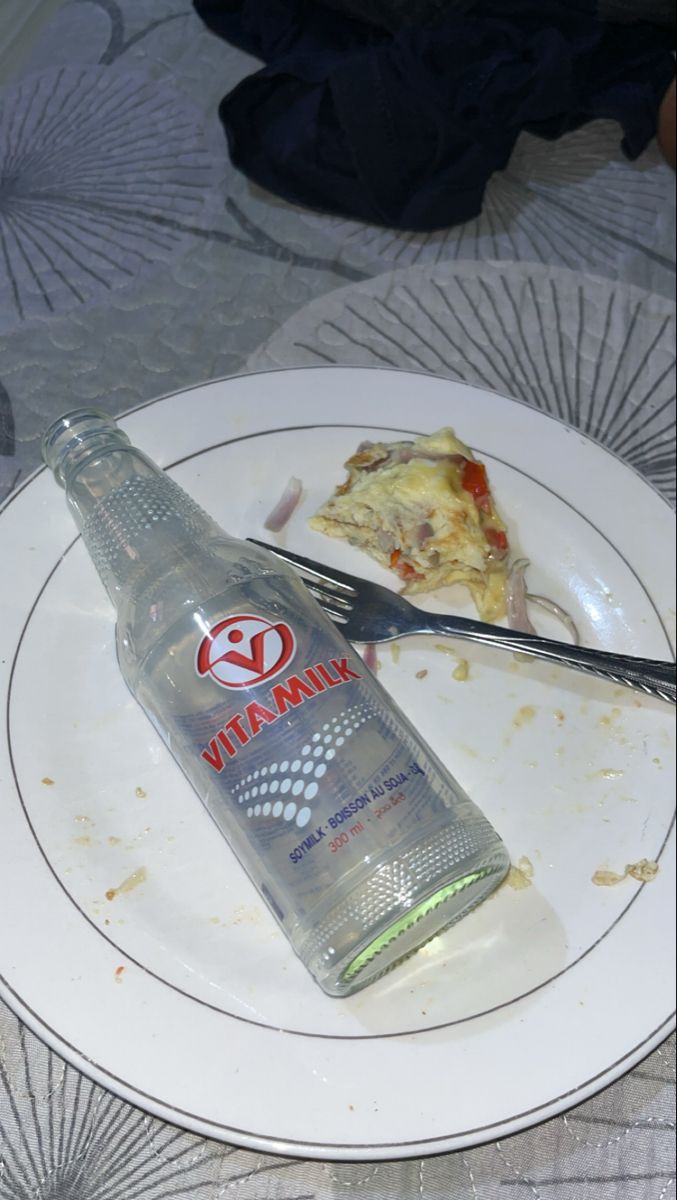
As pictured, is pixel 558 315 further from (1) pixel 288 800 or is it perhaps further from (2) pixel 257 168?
(1) pixel 288 800

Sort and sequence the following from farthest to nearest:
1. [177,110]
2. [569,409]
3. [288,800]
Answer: [177,110], [569,409], [288,800]

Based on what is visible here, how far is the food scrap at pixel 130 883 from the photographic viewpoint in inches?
30.3

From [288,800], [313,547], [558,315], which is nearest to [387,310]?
[558,315]

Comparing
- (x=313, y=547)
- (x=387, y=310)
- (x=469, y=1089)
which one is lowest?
(x=469, y=1089)

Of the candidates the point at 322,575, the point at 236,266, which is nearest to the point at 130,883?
the point at 322,575

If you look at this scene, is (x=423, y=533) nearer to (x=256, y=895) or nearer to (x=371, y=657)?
(x=371, y=657)

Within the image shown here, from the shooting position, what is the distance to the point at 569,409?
44.9 inches

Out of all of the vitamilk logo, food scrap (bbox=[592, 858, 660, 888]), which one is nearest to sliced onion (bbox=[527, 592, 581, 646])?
food scrap (bbox=[592, 858, 660, 888])

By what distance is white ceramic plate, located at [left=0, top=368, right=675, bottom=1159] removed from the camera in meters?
0.72

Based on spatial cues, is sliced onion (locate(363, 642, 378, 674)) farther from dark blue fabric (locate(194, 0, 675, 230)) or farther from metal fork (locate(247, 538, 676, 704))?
dark blue fabric (locate(194, 0, 675, 230))

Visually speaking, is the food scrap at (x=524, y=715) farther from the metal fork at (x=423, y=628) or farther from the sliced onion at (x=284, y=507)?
the sliced onion at (x=284, y=507)

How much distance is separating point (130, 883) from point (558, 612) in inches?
19.5

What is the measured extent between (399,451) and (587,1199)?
0.69m

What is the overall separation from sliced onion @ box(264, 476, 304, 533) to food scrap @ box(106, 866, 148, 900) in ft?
1.17
